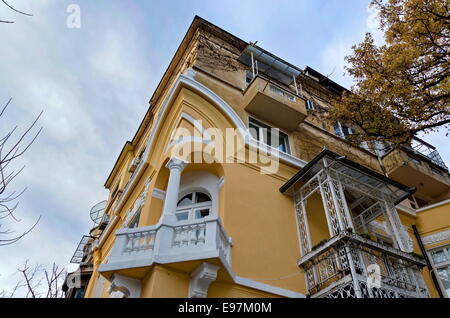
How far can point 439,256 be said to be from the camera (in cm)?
1184

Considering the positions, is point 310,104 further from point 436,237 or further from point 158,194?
point 158,194

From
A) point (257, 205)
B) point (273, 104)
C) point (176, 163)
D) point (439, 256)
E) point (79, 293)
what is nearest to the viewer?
point (176, 163)

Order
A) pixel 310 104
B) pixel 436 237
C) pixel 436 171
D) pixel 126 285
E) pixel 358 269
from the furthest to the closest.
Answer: pixel 310 104 → pixel 436 171 → pixel 436 237 → pixel 358 269 → pixel 126 285

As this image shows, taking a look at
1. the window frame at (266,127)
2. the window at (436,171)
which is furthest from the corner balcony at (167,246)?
the window at (436,171)

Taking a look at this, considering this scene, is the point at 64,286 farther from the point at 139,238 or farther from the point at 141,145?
the point at 139,238

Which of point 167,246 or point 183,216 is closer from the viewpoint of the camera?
point 167,246

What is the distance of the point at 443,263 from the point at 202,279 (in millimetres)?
9514

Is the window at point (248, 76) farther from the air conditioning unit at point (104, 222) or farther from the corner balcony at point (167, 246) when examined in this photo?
the air conditioning unit at point (104, 222)

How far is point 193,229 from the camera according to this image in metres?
7.55

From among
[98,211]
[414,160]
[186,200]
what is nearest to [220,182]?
[186,200]

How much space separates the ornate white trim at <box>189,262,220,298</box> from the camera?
688 centimetres

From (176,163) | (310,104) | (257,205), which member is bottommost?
(257,205)

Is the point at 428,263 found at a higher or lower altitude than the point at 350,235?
higher
